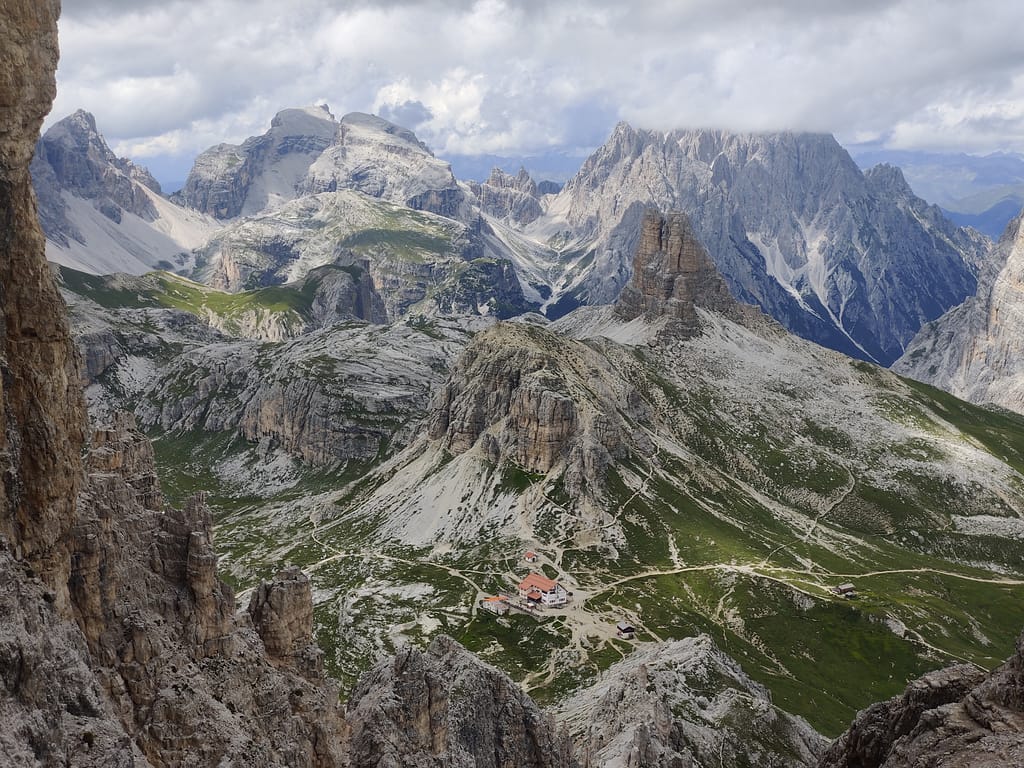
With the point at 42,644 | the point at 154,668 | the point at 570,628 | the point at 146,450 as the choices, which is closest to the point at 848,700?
the point at 570,628

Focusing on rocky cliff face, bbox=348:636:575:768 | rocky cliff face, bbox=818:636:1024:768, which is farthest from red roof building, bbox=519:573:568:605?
rocky cliff face, bbox=818:636:1024:768

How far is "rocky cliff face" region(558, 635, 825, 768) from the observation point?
76812 mm

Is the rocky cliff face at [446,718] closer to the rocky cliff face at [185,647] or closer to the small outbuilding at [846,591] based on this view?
the rocky cliff face at [185,647]

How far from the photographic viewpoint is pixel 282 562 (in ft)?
615

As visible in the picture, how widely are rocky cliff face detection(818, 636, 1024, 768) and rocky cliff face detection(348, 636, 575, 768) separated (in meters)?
26.2

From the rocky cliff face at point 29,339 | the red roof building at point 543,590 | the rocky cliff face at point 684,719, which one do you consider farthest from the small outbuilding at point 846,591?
the rocky cliff face at point 29,339

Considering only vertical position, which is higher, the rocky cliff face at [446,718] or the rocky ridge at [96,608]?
the rocky ridge at [96,608]

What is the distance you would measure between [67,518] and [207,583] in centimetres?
1234

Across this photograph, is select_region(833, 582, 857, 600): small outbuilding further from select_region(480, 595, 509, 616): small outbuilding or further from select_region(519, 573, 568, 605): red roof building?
select_region(480, 595, 509, 616): small outbuilding

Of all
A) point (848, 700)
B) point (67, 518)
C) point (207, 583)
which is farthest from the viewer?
point (848, 700)

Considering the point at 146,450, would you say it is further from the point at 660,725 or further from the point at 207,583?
the point at 660,725

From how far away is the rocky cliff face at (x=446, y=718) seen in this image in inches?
2008

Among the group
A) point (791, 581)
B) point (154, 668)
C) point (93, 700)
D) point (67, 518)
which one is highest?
point (67, 518)

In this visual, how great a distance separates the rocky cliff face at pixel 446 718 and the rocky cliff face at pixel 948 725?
26223 millimetres
